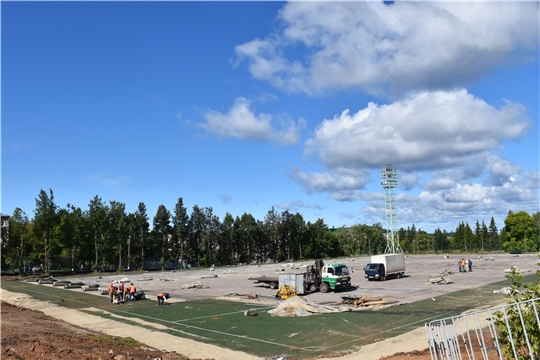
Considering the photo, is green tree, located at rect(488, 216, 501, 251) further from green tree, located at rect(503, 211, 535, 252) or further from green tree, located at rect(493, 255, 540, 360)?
green tree, located at rect(493, 255, 540, 360)

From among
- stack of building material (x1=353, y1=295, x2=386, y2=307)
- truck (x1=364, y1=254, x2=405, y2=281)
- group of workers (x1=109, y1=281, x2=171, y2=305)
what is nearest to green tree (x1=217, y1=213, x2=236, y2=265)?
truck (x1=364, y1=254, x2=405, y2=281)

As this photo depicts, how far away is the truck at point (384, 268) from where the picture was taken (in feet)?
150

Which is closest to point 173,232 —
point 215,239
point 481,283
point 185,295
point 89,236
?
point 215,239

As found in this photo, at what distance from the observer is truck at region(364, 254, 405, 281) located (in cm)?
4572

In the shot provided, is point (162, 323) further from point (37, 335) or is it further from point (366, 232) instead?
point (366, 232)

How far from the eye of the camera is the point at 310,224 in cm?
11844

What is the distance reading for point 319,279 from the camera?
37.4m

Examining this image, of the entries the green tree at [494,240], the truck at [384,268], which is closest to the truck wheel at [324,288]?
the truck at [384,268]

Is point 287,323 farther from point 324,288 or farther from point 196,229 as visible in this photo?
point 196,229

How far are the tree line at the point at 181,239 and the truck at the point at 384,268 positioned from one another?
55.6 metres

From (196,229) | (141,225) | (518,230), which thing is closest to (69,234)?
(141,225)

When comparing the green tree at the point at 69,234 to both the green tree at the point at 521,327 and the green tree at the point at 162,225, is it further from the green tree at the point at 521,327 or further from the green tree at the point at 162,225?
the green tree at the point at 521,327

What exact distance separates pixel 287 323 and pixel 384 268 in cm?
2523

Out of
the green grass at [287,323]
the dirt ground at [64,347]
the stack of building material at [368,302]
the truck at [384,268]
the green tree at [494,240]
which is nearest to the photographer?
the dirt ground at [64,347]
